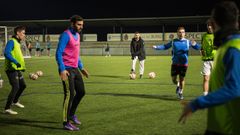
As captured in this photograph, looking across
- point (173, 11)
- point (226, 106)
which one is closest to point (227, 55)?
point (226, 106)

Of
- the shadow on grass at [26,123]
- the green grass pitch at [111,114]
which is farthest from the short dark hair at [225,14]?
the shadow on grass at [26,123]

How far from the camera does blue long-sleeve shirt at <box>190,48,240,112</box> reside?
3109 mm

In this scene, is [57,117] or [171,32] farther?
[171,32]

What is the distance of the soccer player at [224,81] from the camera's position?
312 cm

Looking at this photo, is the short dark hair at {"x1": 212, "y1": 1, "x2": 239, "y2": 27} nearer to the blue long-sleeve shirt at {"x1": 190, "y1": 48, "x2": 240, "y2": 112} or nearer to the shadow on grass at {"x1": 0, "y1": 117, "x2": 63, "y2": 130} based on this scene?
the blue long-sleeve shirt at {"x1": 190, "y1": 48, "x2": 240, "y2": 112}

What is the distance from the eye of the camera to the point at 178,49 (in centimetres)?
1188

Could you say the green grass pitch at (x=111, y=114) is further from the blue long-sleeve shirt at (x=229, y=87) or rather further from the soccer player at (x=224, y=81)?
the blue long-sleeve shirt at (x=229, y=87)

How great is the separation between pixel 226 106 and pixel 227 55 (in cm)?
50

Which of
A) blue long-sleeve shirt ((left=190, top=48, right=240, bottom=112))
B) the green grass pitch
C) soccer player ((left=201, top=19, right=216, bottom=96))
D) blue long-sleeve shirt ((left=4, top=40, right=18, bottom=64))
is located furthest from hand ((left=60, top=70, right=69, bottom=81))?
soccer player ((left=201, top=19, right=216, bottom=96))

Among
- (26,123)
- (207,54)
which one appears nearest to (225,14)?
(26,123)

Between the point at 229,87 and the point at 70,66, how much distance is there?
5184 millimetres

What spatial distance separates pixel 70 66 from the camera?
7.89 metres

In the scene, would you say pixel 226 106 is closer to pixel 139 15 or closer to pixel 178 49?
pixel 178 49

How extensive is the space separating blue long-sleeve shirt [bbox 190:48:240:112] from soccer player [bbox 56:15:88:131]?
474 centimetres
